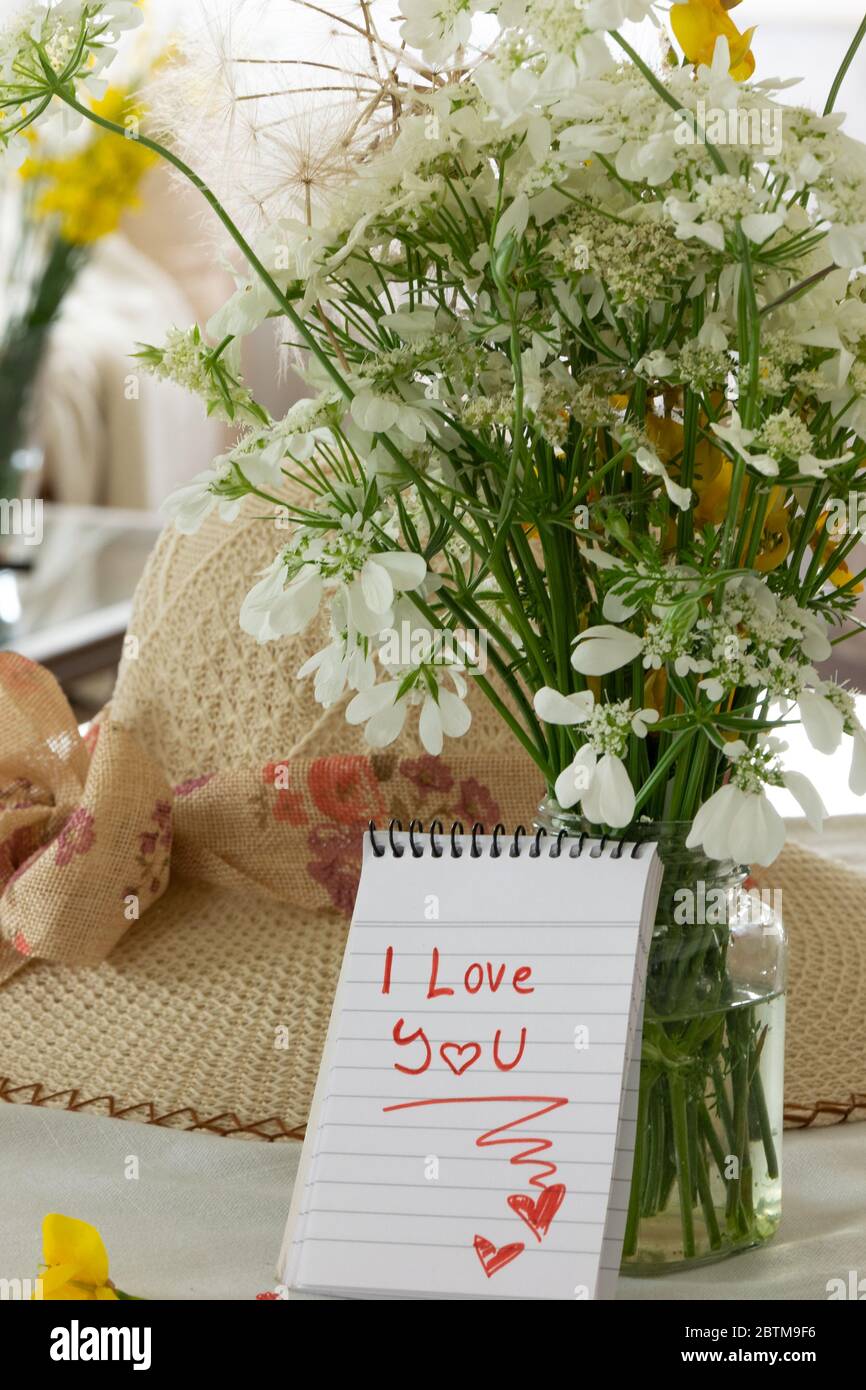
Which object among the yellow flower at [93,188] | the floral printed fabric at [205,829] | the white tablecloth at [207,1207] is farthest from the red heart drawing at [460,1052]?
the yellow flower at [93,188]

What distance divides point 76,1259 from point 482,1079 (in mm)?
148

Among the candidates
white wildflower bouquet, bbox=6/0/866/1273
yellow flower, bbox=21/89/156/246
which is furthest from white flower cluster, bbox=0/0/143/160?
yellow flower, bbox=21/89/156/246

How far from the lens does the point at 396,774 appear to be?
79cm

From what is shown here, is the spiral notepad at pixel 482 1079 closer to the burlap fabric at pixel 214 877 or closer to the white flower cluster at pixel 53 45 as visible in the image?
the burlap fabric at pixel 214 877

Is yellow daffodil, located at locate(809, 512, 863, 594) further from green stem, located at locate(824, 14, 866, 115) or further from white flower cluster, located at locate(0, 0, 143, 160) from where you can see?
white flower cluster, located at locate(0, 0, 143, 160)

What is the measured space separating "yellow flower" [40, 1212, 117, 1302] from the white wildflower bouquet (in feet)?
0.62

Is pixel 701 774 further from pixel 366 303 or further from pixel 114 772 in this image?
pixel 114 772

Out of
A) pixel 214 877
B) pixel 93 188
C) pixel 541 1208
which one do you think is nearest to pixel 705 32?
pixel 541 1208

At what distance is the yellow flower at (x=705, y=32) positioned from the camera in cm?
48

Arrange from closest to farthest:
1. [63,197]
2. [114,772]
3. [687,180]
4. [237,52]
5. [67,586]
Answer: [687,180] → [237,52] → [114,772] → [63,197] → [67,586]

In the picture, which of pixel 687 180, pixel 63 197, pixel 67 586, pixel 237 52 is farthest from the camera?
pixel 67 586
